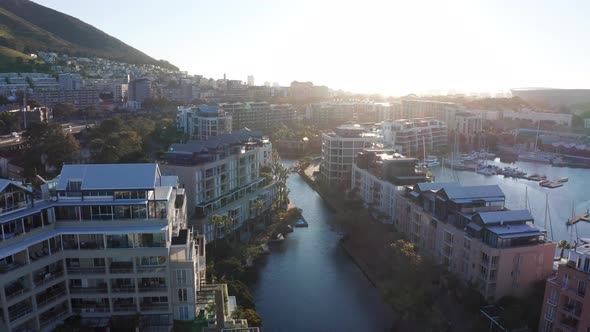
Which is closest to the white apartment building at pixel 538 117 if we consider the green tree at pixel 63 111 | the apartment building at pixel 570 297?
the apartment building at pixel 570 297

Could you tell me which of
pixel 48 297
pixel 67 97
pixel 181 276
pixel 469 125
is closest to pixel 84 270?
pixel 48 297

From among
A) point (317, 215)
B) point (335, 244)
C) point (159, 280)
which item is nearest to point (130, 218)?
point (159, 280)

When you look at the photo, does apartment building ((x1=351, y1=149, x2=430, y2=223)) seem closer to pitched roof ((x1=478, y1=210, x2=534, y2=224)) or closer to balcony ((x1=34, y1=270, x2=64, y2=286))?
pitched roof ((x1=478, y1=210, x2=534, y2=224))

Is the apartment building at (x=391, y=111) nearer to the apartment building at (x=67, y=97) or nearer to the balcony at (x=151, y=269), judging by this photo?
the apartment building at (x=67, y=97)

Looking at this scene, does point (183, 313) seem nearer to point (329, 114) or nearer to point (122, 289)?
point (122, 289)

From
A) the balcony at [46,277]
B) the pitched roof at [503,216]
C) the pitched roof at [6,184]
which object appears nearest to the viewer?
the pitched roof at [6,184]
